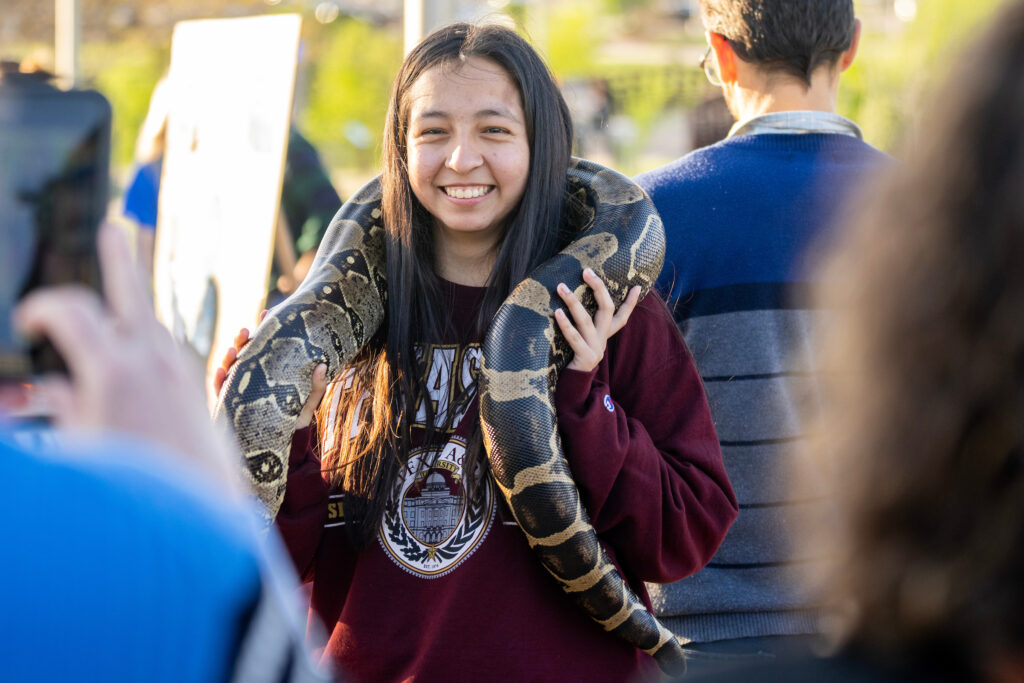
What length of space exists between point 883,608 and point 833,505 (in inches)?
4.4

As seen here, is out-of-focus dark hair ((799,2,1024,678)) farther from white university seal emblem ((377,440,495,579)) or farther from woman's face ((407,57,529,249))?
woman's face ((407,57,529,249))

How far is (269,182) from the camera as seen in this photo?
4316 millimetres

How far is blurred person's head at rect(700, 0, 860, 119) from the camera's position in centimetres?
303

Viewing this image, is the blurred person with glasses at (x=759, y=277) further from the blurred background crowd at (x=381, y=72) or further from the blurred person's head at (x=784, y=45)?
the blurred background crowd at (x=381, y=72)

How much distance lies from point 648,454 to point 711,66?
1760mm

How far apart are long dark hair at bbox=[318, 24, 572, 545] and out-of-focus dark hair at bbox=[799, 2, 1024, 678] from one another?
145cm

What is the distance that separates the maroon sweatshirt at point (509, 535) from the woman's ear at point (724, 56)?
3.77 feet

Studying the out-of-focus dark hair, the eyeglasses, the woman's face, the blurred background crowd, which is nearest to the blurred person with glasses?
the eyeglasses

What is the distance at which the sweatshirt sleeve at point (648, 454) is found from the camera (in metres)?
2.29

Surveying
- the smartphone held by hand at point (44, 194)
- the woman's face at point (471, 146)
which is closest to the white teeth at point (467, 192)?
the woman's face at point (471, 146)

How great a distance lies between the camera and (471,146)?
2553mm

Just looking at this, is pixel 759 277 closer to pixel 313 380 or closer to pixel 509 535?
pixel 509 535

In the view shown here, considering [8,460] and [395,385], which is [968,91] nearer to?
[8,460]

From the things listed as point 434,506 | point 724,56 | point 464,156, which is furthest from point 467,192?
point 724,56
